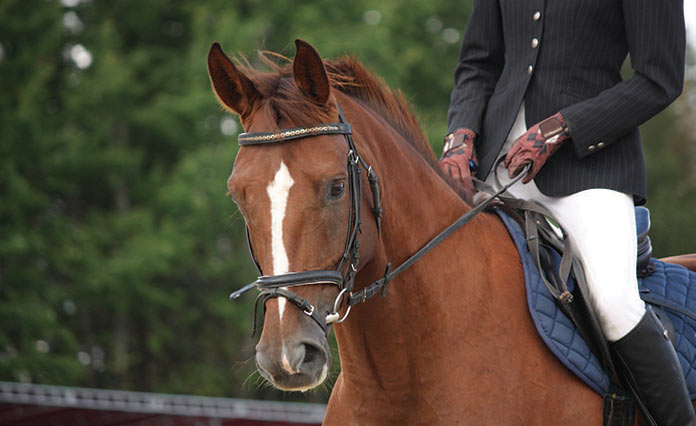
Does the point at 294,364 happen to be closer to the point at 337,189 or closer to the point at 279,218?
the point at 279,218

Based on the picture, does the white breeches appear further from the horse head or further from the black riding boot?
the horse head

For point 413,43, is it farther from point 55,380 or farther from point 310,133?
point 310,133

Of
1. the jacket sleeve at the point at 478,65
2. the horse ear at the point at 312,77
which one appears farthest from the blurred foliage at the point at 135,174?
the horse ear at the point at 312,77

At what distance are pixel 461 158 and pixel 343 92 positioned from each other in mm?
817

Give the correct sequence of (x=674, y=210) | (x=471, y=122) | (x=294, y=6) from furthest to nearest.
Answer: (x=674, y=210)
(x=294, y=6)
(x=471, y=122)

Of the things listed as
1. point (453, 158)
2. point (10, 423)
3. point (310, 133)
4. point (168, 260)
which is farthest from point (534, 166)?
point (168, 260)

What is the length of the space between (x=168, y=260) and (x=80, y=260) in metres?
2.06

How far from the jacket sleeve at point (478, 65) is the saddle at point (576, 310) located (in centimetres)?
59

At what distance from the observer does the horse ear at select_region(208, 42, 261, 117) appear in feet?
9.45

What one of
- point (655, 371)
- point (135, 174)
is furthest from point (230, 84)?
point (135, 174)

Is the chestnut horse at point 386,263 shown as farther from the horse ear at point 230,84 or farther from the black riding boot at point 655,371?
the black riding boot at point 655,371

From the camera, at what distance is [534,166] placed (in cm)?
338

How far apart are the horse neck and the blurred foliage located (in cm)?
1423

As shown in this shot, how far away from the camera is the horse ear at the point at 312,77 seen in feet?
9.05
